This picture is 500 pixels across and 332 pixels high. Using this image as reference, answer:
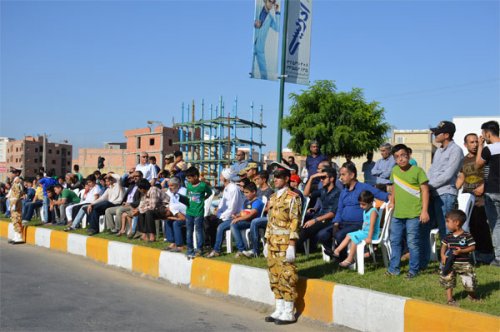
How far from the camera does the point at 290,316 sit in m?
6.22

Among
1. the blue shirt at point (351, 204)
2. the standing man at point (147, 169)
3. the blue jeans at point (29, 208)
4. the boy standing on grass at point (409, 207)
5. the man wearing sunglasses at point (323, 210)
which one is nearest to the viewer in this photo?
the boy standing on grass at point (409, 207)

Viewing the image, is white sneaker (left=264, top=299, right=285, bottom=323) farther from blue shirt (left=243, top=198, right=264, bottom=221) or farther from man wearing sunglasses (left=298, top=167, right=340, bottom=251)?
blue shirt (left=243, top=198, right=264, bottom=221)

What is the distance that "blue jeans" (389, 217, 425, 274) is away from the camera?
657 centimetres

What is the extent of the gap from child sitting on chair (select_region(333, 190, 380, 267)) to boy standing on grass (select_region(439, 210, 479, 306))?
1.65m

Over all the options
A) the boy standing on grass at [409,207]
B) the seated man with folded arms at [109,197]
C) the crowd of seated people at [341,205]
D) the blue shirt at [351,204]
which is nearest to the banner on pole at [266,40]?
the crowd of seated people at [341,205]

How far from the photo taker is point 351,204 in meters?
7.78

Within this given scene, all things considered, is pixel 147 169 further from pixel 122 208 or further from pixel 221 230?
pixel 221 230

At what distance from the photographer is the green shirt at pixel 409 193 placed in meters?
6.57

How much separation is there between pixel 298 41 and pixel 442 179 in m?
4.75

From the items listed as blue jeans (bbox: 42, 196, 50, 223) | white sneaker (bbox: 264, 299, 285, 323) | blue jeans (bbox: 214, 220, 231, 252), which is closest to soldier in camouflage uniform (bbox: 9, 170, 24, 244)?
blue jeans (bbox: 42, 196, 50, 223)

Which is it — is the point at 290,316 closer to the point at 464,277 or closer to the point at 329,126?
the point at 464,277

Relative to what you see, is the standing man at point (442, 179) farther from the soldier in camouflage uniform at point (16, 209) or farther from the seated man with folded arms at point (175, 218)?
the soldier in camouflage uniform at point (16, 209)

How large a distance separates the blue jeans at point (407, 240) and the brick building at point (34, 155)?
4155 inches

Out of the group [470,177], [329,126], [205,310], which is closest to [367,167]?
[470,177]
